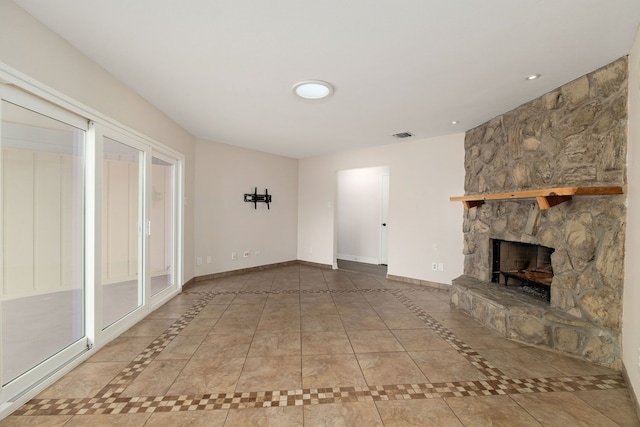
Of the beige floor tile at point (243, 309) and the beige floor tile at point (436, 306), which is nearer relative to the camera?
the beige floor tile at point (243, 309)

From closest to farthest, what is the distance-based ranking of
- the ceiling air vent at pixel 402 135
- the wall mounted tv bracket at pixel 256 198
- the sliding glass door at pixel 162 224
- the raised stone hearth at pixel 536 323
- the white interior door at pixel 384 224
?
1. the raised stone hearth at pixel 536 323
2. the sliding glass door at pixel 162 224
3. the ceiling air vent at pixel 402 135
4. the wall mounted tv bracket at pixel 256 198
5. the white interior door at pixel 384 224

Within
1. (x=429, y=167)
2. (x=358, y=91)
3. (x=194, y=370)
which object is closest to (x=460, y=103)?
(x=358, y=91)

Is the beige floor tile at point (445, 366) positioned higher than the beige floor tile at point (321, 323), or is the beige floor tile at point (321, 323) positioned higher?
the beige floor tile at point (445, 366)

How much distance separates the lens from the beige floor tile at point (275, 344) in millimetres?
2268

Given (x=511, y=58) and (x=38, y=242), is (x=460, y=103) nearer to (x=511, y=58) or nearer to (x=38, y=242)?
(x=511, y=58)

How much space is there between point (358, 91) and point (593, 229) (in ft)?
7.66

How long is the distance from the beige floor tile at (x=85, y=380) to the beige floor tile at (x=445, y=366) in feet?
7.61

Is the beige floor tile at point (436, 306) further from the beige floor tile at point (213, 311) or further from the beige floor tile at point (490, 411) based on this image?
the beige floor tile at point (213, 311)

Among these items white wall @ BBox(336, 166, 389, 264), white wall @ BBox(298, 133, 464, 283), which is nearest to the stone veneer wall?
white wall @ BBox(298, 133, 464, 283)

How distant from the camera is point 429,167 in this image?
14.2 feet

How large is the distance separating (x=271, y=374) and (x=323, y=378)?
15.1 inches

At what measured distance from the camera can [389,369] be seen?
2.06 metres

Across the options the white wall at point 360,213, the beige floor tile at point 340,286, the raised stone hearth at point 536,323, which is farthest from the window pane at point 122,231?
the white wall at point 360,213

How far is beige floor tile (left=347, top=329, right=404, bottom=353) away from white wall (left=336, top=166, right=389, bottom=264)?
3972 millimetres
